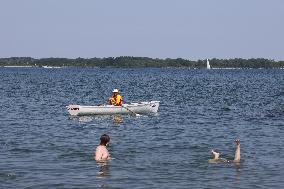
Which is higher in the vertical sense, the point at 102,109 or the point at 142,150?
the point at 102,109

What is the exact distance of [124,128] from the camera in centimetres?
3272

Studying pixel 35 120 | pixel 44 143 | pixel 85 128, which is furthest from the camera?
pixel 35 120

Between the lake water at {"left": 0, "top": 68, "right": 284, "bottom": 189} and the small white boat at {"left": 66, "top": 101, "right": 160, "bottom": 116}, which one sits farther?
the small white boat at {"left": 66, "top": 101, "right": 160, "bottom": 116}

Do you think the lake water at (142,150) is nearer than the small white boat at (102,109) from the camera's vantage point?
Yes

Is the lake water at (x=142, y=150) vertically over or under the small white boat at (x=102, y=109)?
under

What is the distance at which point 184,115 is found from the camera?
135 feet

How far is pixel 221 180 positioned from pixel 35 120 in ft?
67.1

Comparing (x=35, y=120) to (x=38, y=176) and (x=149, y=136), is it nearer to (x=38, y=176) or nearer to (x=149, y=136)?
(x=149, y=136)

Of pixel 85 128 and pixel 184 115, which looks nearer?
pixel 85 128

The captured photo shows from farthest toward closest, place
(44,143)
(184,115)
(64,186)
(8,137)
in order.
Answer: (184,115), (8,137), (44,143), (64,186)

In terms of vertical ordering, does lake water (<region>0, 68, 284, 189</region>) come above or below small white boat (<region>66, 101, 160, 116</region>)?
below

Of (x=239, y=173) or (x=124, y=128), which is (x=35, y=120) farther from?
(x=239, y=173)

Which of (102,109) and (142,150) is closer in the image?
(142,150)

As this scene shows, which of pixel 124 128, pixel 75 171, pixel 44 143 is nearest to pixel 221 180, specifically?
pixel 75 171
